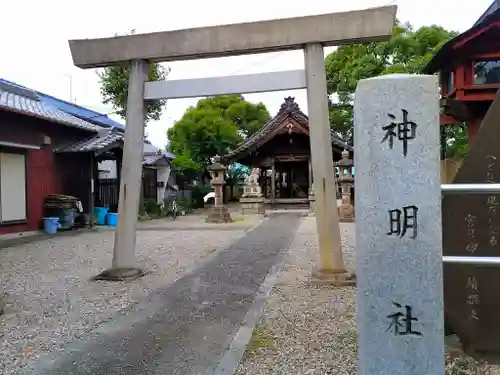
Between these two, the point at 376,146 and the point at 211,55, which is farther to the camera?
the point at 211,55

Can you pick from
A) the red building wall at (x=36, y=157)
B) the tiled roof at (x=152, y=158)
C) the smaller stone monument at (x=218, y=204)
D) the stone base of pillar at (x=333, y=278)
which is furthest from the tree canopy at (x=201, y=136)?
the stone base of pillar at (x=333, y=278)

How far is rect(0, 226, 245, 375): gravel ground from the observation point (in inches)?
181

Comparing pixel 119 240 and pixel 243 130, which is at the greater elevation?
pixel 243 130

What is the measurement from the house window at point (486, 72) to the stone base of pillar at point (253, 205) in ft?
32.2

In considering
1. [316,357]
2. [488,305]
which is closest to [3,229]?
[316,357]

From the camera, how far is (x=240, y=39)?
21.7 feet

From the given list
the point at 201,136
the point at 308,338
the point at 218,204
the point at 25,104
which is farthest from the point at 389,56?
the point at 308,338

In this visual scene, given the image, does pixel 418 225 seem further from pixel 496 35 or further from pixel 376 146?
pixel 496 35

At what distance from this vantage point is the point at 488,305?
3498 mm

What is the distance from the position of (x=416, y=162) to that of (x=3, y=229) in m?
12.7

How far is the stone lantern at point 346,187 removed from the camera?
17.0 m

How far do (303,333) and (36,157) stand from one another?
463 inches

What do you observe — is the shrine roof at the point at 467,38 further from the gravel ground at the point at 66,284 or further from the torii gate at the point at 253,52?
the torii gate at the point at 253,52

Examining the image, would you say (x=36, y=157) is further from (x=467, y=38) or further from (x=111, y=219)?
(x=467, y=38)
